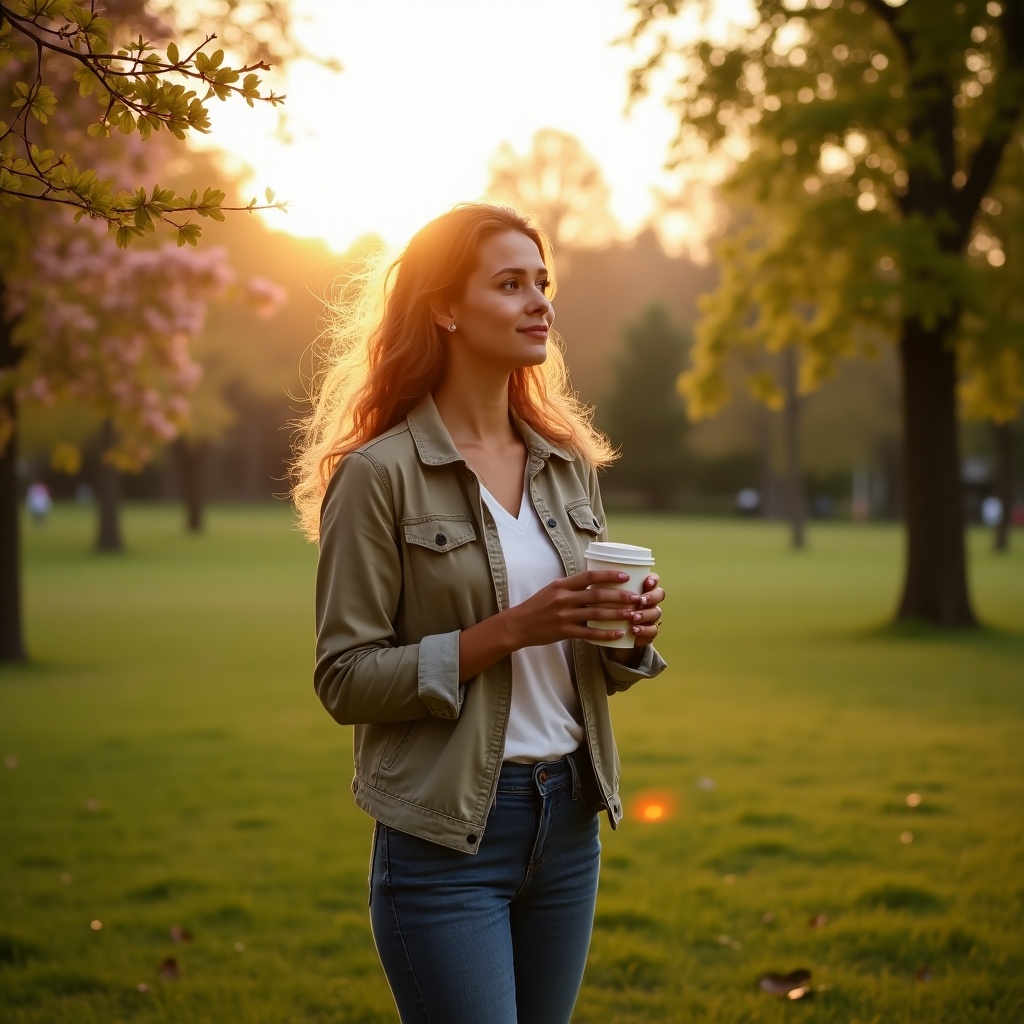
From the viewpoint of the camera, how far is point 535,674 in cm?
271

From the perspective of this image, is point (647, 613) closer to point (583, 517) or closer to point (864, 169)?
point (583, 517)

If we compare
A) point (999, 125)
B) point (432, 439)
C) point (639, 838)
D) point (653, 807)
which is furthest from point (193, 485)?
point (432, 439)

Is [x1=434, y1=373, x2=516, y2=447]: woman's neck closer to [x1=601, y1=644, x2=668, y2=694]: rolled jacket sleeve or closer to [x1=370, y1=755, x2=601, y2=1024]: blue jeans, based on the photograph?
[x1=601, y1=644, x2=668, y2=694]: rolled jacket sleeve

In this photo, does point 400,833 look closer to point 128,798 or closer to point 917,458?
point 128,798

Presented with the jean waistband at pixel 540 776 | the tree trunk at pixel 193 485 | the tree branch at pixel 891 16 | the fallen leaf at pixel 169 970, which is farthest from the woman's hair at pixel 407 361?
the tree trunk at pixel 193 485

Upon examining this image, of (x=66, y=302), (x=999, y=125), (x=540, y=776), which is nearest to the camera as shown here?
(x=540, y=776)

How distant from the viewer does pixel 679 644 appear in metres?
15.5

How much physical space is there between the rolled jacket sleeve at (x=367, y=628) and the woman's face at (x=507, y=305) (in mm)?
418

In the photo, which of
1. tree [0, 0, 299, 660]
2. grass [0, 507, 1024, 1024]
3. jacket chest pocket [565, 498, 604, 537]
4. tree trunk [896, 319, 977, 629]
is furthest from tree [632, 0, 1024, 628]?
jacket chest pocket [565, 498, 604, 537]

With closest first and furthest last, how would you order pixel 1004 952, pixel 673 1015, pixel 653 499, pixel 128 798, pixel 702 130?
pixel 673 1015
pixel 1004 952
pixel 128 798
pixel 702 130
pixel 653 499

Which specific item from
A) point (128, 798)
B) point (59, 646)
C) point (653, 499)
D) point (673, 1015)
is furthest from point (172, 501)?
point (673, 1015)

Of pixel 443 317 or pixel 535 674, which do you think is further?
pixel 443 317

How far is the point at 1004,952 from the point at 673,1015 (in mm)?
1460

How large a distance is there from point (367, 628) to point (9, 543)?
39.2 ft
